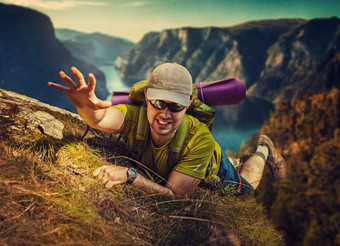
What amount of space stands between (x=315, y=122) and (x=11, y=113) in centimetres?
5829

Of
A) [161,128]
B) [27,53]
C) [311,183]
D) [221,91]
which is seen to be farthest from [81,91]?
[27,53]

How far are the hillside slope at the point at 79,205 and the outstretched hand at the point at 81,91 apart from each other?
1.00 meters

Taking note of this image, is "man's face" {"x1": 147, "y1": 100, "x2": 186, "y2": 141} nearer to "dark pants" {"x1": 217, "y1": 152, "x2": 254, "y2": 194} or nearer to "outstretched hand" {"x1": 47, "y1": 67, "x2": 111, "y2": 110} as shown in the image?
"outstretched hand" {"x1": 47, "y1": 67, "x2": 111, "y2": 110}

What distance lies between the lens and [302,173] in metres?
40.1

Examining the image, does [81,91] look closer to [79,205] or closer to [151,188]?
[79,205]

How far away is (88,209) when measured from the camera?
2.39m

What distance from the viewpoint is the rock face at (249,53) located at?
390ft

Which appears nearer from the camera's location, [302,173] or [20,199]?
[20,199]

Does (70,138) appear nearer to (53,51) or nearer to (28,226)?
(28,226)

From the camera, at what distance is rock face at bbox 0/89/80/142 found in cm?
318

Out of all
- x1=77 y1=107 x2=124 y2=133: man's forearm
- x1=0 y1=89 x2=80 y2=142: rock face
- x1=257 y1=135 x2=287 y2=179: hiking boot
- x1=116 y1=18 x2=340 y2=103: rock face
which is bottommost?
x1=257 y1=135 x2=287 y2=179: hiking boot

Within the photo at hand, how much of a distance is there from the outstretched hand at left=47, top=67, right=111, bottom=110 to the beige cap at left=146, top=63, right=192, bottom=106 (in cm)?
76

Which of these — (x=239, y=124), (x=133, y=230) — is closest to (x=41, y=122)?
(x=133, y=230)

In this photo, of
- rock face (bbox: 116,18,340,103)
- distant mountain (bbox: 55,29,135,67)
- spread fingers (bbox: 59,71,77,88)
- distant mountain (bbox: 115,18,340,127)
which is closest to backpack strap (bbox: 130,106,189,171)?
spread fingers (bbox: 59,71,77,88)
